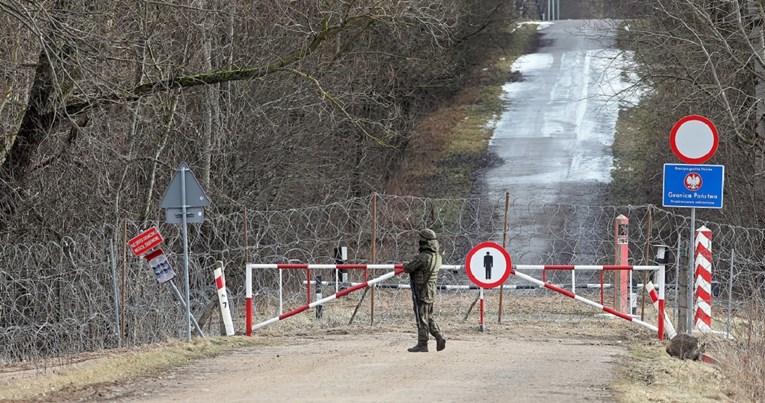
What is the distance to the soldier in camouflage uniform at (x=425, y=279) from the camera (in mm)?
14469

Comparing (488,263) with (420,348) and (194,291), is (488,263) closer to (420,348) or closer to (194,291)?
(420,348)

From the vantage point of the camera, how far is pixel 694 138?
49.5ft

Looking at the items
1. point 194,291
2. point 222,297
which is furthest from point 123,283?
point 194,291

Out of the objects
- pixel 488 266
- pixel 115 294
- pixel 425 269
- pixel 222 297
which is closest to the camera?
pixel 425 269

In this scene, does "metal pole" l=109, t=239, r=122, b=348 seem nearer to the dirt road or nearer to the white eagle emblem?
the dirt road

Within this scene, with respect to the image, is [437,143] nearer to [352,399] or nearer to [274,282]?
[274,282]

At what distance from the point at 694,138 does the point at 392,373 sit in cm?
505

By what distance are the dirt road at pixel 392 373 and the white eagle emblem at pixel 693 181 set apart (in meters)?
2.28

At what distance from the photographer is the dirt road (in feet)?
37.2

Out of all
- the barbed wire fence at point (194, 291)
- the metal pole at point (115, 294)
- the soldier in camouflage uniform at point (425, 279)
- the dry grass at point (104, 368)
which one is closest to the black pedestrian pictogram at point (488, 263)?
the barbed wire fence at point (194, 291)

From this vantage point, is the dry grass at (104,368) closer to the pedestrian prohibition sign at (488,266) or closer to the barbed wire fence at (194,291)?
the barbed wire fence at (194,291)

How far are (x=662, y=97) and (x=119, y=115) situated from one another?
44.9 ft

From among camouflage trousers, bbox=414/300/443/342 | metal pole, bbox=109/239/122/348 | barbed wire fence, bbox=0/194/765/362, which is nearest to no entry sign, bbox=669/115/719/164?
barbed wire fence, bbox=0/194/765/362

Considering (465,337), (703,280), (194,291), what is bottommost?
(465,337)
